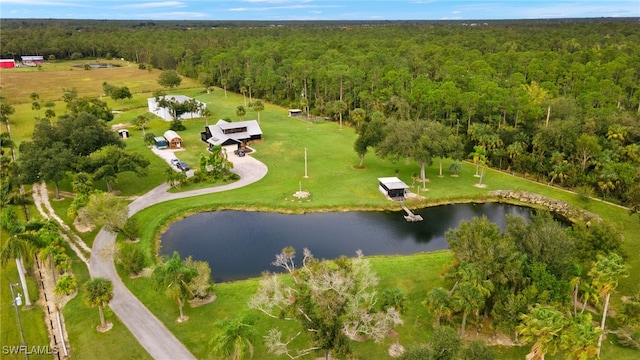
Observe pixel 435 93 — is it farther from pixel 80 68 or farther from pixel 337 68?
pixel 80 68

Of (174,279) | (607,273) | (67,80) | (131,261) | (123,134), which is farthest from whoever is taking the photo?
(67,80)

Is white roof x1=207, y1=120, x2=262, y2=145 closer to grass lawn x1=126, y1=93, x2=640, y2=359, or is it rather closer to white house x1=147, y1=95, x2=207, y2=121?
grass lawn x1=126, y1=93, x2=640, y2=359

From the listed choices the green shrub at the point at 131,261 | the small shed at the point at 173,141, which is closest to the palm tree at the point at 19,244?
the green shrub at the point at 131,261

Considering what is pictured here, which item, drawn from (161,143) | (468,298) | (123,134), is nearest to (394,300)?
(468,298)

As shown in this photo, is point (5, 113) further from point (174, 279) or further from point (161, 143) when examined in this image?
point (174, 279)

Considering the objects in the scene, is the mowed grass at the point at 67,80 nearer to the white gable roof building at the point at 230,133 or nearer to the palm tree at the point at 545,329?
the white gable roof building at the point at 230,133

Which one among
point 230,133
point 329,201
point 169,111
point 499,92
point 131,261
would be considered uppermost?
point 499,92
